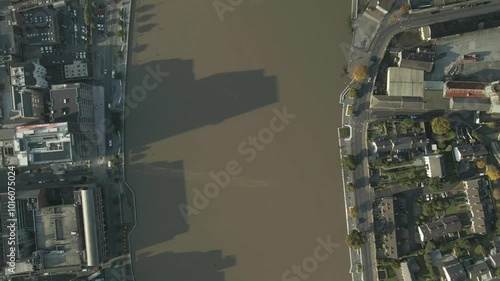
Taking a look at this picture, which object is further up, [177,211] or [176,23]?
[176,23]

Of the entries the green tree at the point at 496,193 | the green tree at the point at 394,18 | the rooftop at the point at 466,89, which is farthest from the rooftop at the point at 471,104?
the green tree at the point at 394,18

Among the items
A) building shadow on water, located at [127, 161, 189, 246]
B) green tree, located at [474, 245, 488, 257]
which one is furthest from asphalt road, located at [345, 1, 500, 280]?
building shadow on water, located at [127, 161, 189, 246]

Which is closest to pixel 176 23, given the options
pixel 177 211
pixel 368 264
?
pixel 177 211

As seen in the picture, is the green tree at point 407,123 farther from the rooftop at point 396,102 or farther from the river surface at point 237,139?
the river surface at point 237,139

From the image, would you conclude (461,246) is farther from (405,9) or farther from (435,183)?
(405,9)

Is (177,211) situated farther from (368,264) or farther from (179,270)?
(368,264)

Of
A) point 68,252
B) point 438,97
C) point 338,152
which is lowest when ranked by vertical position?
point 68,252

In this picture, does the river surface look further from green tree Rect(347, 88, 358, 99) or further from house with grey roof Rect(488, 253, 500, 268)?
house with grey roof Rect(488, 253, 500, 268)
